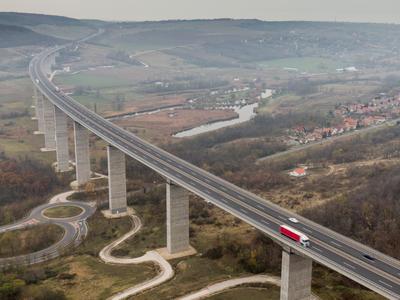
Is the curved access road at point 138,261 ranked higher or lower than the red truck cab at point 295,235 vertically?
lower

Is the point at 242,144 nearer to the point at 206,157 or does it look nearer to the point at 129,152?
the point at 206,157

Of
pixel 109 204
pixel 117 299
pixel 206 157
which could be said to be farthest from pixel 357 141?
pixel 117 299

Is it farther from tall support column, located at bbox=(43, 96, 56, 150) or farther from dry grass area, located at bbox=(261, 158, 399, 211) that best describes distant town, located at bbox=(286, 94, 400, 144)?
tall support column, located at bbox=(43, 96, 56, 150)

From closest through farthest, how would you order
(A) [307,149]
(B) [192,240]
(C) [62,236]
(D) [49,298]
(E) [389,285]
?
(E) [389,285] → (D) [49,298] → (B) [192,240] → (C) [62,236] → (A) [307,149]

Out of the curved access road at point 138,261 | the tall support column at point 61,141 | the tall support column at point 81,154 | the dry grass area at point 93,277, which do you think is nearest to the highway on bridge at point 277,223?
the curved access road at point 138,261

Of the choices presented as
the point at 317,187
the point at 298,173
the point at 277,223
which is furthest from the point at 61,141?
the point at 277,223

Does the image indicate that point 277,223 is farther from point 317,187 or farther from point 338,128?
point 338,128

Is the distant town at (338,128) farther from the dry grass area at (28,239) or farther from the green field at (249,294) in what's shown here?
the green field at (249,294)
